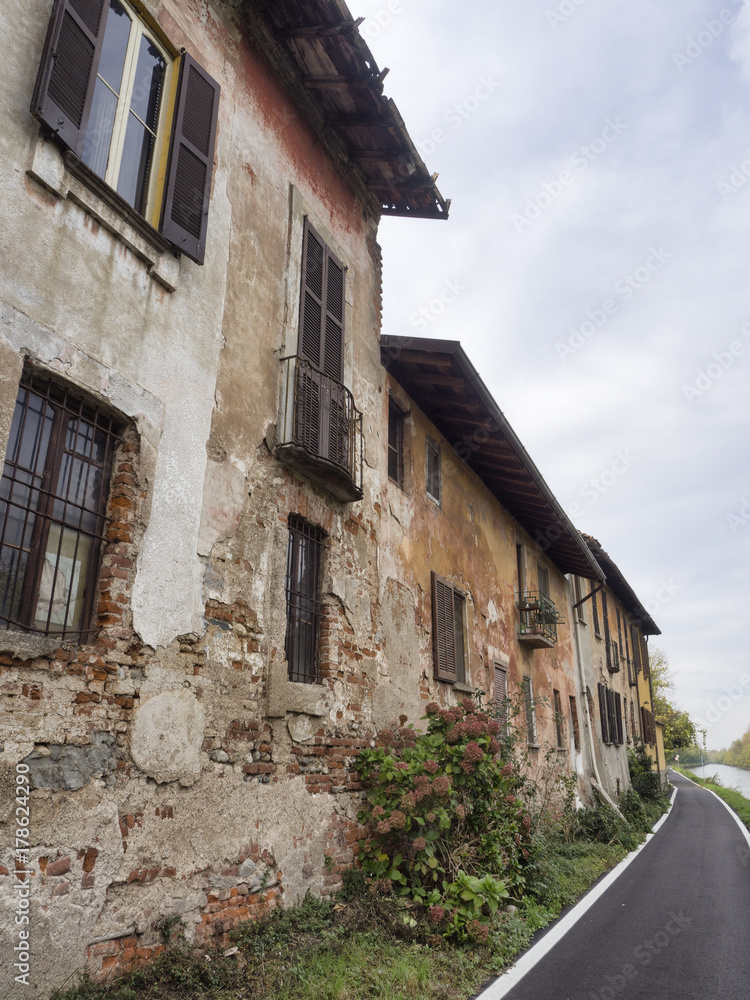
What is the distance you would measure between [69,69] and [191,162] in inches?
55.0

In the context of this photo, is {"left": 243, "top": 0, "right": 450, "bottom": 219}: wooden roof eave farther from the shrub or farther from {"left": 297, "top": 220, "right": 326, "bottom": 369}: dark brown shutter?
the shrub

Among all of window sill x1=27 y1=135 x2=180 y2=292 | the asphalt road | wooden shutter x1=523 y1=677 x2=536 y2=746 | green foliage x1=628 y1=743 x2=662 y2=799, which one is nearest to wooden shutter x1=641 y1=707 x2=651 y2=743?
green foliage x1=628 y1=743 x2=662 y2=799

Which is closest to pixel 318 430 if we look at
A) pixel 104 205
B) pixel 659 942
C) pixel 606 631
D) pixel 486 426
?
pixel 104 205

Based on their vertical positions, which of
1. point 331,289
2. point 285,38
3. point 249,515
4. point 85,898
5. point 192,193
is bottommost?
point 85,898

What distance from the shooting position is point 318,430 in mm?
7008

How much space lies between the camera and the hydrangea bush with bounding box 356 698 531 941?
6.35m

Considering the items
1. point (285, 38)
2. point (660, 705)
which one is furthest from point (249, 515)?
point (660, 705)

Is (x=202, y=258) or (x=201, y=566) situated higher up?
(x=202, y=258)

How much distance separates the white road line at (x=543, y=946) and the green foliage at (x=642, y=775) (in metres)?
14.0

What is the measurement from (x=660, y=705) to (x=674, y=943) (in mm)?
46727

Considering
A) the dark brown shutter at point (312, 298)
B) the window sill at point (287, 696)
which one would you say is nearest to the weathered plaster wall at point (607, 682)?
the window sill at point (287, 696)

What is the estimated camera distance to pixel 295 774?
6.16 meters

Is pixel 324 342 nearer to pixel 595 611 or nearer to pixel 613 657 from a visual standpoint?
pixel 595 611

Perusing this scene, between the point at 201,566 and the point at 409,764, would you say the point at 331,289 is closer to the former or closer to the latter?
the point at 201,566
